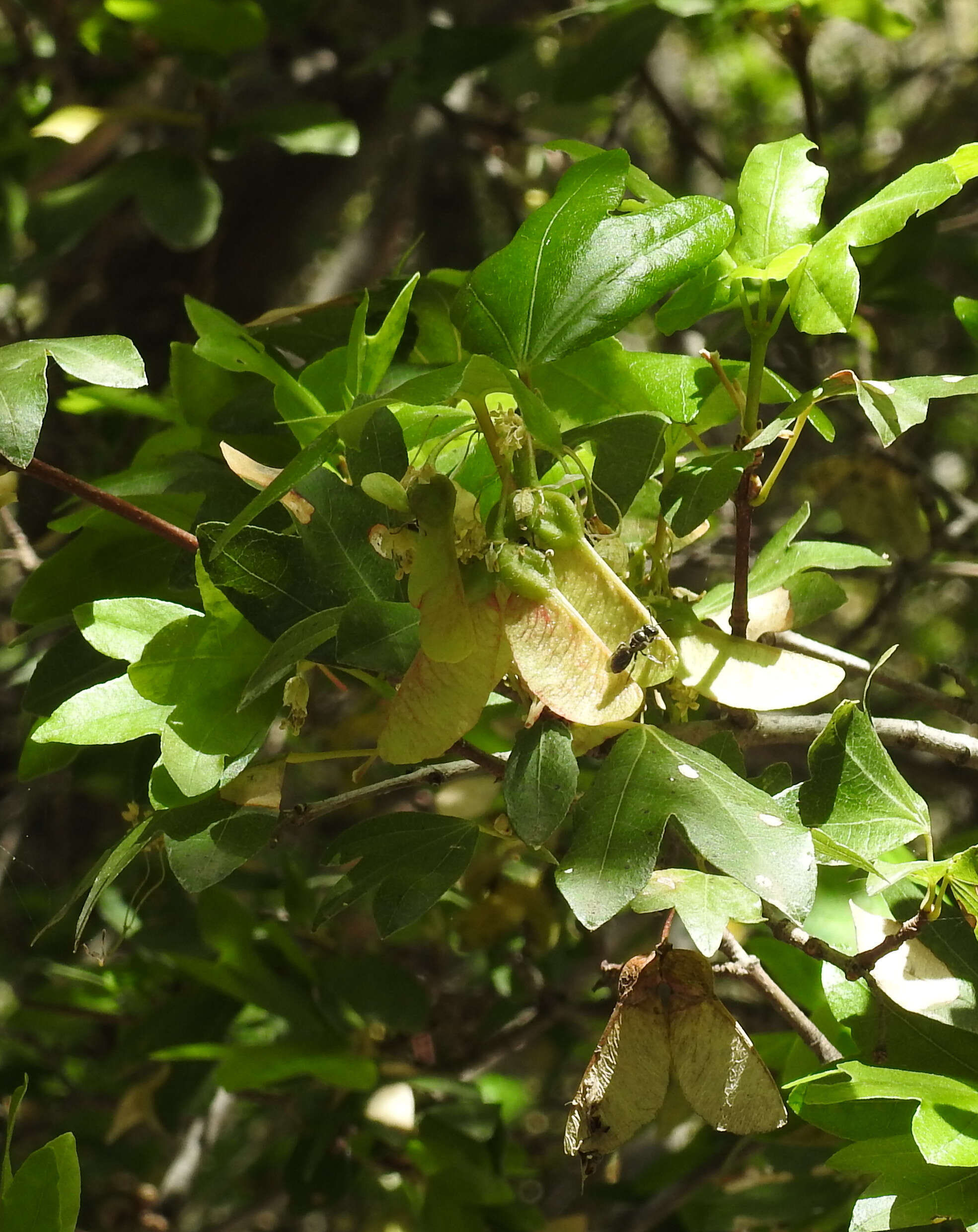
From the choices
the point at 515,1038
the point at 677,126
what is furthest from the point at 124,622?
the point at 677,126

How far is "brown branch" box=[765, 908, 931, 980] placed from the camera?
55cm

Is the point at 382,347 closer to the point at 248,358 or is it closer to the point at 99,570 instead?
the point at 248,358

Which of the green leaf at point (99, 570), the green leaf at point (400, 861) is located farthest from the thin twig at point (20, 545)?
the green leaf at point (400, 861)

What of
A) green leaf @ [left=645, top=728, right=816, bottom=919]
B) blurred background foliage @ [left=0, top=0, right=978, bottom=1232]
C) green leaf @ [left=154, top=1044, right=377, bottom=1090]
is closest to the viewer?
green leaf @ [left=645, top=728, right=816, bottom=919]

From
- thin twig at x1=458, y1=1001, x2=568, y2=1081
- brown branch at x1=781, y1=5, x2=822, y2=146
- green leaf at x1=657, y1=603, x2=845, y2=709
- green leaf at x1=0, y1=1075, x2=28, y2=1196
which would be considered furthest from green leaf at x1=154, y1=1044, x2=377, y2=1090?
brown branch at x1=781, y1=5, x2=822, y2=146

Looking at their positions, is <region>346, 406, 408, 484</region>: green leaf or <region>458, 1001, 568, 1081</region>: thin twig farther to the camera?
<region>458, 1001, 568, 1081</region>: thin twig

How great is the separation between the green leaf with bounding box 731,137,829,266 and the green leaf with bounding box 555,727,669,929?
266 millimetres

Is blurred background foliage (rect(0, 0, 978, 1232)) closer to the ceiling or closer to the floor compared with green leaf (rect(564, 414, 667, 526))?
closer to the floor

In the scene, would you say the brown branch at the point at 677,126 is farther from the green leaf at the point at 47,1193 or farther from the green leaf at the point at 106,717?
the green leaf at the point at 47,1193

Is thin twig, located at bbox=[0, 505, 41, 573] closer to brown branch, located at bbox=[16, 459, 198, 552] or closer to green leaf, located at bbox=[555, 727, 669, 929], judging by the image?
brown branch, located at bbox=[16, 459, 198, 552]

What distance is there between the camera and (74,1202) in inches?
22.4

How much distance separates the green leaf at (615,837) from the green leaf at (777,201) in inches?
10.5

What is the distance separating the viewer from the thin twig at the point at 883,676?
0.70 metres

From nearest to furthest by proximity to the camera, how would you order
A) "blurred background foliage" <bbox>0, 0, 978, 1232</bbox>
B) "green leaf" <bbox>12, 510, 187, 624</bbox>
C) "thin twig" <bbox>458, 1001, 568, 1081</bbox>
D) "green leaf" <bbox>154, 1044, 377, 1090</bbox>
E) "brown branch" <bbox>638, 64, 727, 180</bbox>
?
"green leaf" <bbox>12, 510, 187, 624</bbox>
"green leaf" <bbox>154, 1044, 377, 1090</bbox>
"blurred background foliage" <bbox>0, 0, 978, 1232</bbox>
"thin twig" <bbox>458, 1001, 568, 1081</bbox>
"brown branch" <bbox>638, 64, 727, 180</bbox>
